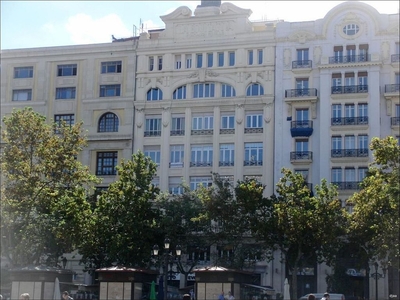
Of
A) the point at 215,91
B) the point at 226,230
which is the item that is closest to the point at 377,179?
the point at 226,230

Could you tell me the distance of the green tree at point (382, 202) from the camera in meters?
42.7

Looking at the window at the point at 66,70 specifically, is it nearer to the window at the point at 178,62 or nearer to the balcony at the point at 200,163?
the window at the point at 178,62

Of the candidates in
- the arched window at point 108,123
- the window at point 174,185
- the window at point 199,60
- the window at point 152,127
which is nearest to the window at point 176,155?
the window at point 174,185

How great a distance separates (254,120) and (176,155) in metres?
6.72

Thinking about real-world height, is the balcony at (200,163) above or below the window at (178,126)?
below

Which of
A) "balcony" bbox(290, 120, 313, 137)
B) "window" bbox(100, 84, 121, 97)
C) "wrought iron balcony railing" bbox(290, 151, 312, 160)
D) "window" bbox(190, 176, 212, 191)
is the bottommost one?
"window" bbox(190, 176, 212, 191)

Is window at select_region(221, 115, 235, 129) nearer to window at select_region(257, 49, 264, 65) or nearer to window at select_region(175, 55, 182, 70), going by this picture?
window at select_region(257, 49, 264, 65)

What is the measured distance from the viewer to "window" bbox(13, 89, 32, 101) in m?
69.1

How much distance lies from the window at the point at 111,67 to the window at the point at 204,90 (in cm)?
679

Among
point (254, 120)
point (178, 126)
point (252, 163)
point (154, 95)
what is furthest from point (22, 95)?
point (252, 163)

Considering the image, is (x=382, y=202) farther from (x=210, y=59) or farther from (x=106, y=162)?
(x=106, y=162)

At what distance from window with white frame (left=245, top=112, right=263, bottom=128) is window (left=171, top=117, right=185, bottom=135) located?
17.0 ft

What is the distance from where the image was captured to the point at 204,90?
213 ft

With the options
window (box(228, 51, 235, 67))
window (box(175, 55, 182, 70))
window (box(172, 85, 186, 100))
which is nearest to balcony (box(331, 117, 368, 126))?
window (box(228, 51, 235, 67))
